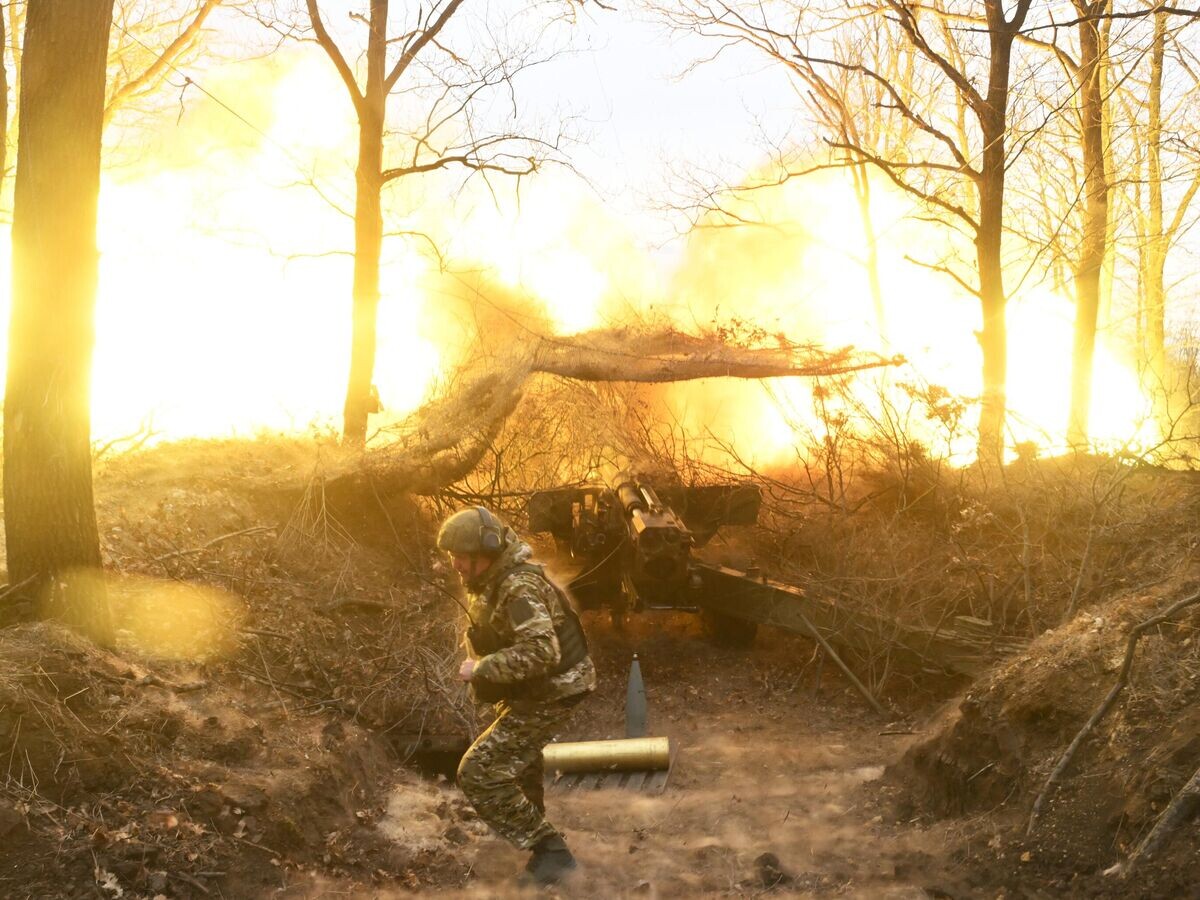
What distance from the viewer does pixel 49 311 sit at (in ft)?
22.2

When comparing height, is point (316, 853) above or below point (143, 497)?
below

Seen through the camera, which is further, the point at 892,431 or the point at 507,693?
the point at 892,431

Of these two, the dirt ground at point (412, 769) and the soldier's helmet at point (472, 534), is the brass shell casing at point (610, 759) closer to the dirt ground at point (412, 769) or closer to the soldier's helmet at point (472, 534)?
the dirt ground at point (412, 769)

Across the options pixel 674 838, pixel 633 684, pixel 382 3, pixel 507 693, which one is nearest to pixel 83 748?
pixel 507 693

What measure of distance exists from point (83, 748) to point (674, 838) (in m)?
3.56

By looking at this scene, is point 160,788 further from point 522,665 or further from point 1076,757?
point 1076,757

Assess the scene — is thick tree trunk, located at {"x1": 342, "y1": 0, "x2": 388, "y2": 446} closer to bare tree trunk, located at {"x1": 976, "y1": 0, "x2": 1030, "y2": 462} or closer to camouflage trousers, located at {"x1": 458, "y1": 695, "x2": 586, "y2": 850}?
bare tree trunk, located at {"x1": 976, "y1": 0, "x2": 1030, "y2": 462}

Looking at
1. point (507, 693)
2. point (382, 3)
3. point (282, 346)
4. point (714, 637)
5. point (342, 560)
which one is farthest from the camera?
point (282, 346)

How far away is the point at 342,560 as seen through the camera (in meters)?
11.3

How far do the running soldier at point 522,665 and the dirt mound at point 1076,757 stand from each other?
7.81ft

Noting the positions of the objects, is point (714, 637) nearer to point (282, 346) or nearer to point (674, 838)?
point (674, 838)

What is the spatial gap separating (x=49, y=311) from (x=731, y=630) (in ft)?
26.1

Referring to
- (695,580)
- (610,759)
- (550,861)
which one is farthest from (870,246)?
(550,861)

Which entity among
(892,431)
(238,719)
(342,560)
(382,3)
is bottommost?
(238,719)
